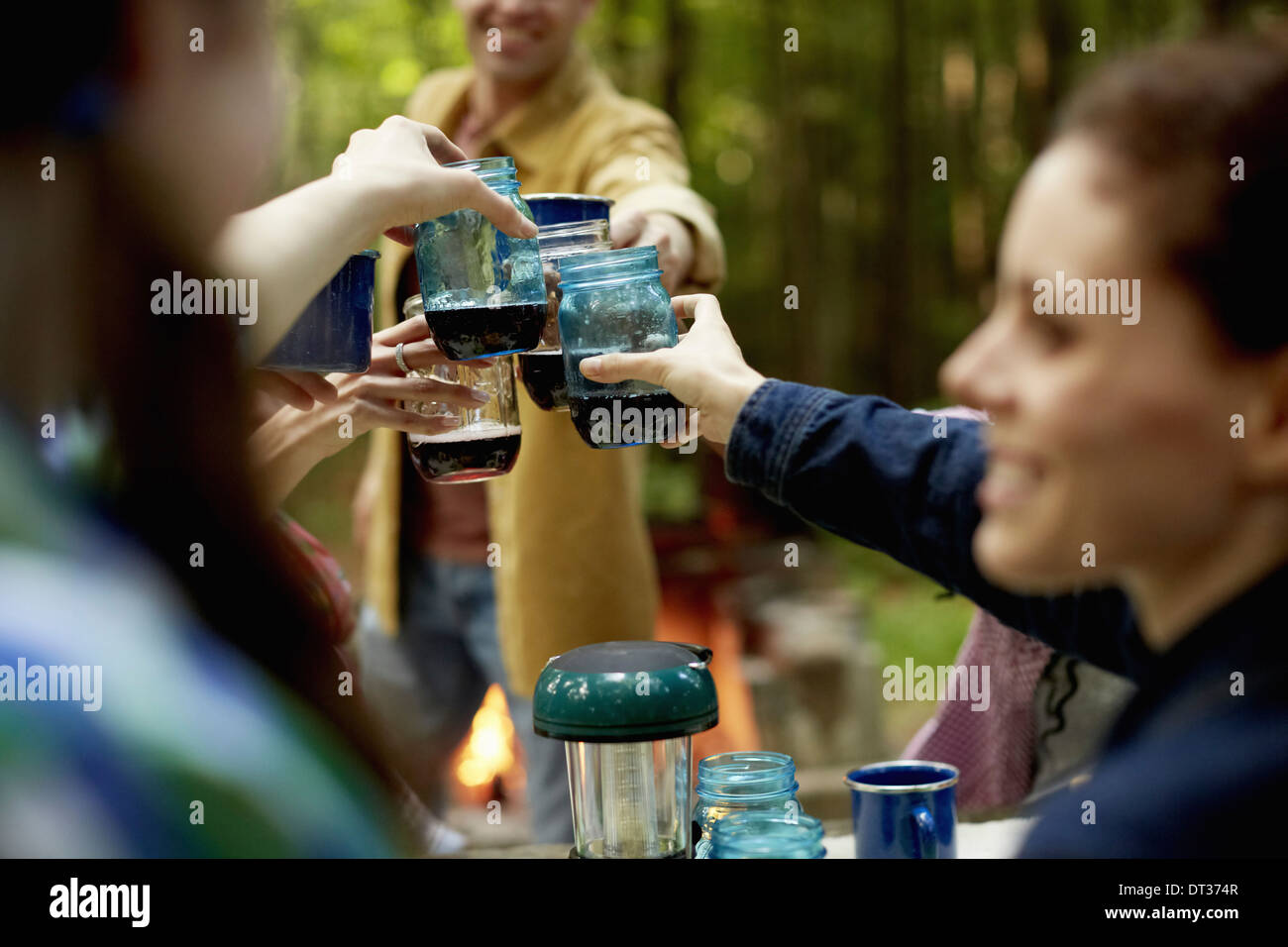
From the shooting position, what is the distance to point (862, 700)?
16.3 feet

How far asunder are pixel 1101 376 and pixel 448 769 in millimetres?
2512

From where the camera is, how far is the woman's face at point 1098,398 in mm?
906

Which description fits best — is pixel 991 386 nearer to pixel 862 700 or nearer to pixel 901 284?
pixel 862 700

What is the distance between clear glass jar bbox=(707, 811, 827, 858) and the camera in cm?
140

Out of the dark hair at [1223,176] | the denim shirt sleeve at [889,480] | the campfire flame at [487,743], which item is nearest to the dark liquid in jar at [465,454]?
the denim shirt sleeve at [889,480]

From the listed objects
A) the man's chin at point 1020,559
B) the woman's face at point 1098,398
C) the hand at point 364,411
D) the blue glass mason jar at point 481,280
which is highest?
the blue glass mason jar at point 481,280

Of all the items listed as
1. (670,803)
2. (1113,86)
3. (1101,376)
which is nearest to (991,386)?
(1101,376)

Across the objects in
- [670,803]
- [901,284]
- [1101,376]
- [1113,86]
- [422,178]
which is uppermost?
[901,284]

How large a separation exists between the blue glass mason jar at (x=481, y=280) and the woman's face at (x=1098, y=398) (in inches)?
25.7

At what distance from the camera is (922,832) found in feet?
4.60

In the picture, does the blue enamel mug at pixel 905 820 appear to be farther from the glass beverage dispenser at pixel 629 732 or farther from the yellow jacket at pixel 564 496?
the yellow jacket at pixel 564 496

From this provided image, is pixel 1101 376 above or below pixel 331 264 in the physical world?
below

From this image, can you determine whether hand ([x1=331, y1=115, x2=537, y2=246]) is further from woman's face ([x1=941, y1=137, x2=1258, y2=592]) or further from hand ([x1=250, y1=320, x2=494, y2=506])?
woman's face ([x1=941, y1=137, x2=1258, y2=592])
